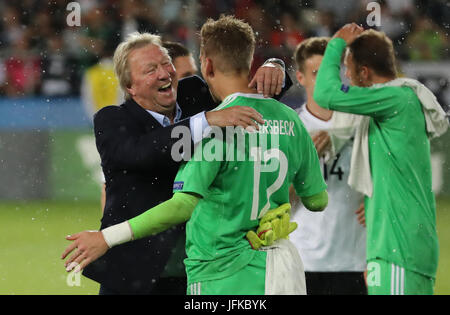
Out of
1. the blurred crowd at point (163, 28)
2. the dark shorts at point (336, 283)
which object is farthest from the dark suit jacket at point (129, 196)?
the blurred crowd at point (163, 28)

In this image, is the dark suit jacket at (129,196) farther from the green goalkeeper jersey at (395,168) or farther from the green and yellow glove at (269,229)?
the green goalkeeper jersey at (395,168)

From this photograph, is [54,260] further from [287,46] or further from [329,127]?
[287,46]

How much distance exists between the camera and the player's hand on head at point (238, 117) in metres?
2.84

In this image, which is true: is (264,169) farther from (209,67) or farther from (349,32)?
(349,32)

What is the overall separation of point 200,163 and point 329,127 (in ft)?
6.20

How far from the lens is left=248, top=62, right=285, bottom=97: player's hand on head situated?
3.12m

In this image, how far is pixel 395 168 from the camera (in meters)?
3.92

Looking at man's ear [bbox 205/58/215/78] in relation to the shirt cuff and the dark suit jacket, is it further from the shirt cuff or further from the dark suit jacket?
the dark suit jacket

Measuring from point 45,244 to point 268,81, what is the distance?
6.61 metres

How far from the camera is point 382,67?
412 centimetres

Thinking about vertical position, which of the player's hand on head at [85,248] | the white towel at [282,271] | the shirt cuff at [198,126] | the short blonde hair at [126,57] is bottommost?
the white towel at [282,271]

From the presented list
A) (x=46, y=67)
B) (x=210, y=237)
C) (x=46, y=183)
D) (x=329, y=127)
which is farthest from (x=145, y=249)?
(x=46, y=67)

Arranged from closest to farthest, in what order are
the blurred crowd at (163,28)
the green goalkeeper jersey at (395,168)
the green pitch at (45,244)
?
→ the green goalkeeper jersey at (395,168)
the green pitch at (45,244)
the blurred crowd at (163,28)

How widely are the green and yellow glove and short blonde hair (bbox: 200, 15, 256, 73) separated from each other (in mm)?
564
